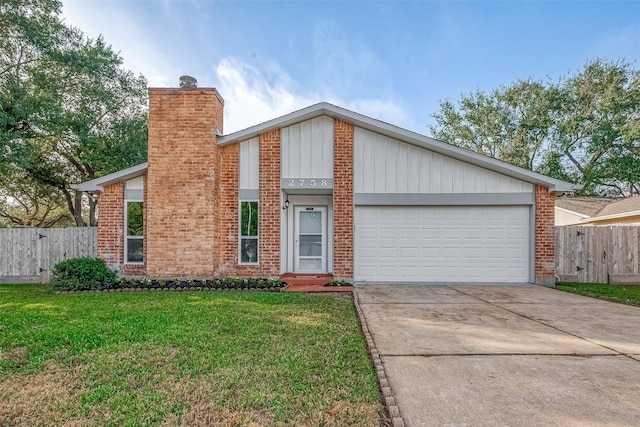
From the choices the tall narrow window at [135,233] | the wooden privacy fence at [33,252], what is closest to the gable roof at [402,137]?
the tall narrow window at [135,233]

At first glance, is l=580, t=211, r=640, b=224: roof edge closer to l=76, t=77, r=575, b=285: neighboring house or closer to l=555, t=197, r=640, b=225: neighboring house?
l=555, t=197, r=640, b=225: neighboring house

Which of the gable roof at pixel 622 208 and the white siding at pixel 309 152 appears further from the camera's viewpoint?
the gable roof at pixel 622 208

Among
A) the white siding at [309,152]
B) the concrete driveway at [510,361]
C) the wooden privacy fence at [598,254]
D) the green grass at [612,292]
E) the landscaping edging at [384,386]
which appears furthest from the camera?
the wooden privacy fence at [598,254]

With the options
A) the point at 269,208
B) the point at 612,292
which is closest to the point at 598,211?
the point at 612,292

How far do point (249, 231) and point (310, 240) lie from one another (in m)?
1.89

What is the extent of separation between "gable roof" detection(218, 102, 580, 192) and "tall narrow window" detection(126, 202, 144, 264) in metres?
3.07

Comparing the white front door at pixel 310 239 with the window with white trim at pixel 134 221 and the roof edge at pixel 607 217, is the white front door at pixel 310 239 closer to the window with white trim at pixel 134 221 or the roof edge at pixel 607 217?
the window with white trim at pixel 134 221

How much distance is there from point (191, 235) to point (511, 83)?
24.4 meters

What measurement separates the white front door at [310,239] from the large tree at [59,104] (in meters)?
10.7

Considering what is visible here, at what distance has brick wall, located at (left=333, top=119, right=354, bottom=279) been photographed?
361 inches

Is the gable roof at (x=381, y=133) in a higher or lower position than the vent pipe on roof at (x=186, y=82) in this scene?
lower

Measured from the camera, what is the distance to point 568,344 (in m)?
4.11

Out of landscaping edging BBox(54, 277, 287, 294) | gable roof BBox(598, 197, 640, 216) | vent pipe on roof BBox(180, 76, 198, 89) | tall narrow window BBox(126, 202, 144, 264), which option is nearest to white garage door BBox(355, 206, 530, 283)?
landscaping edging BBox(54, 277, 287, 294)

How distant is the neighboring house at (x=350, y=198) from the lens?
29.5 feet
